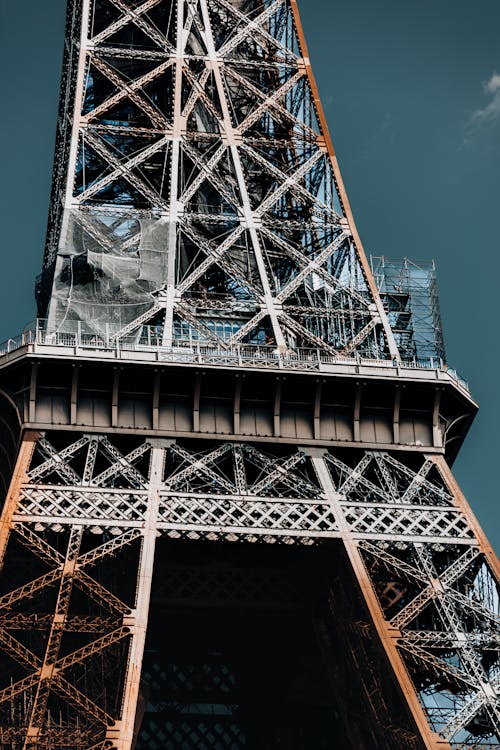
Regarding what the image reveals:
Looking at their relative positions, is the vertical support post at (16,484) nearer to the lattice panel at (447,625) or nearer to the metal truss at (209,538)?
the metal truss at (209,538)

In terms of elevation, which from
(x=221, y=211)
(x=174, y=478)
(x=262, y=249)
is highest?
(x=221, y=211)

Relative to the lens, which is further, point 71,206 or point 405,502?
point 71,206

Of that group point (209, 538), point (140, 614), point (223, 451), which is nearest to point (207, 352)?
point (223, 451)

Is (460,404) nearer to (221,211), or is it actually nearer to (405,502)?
(405,502)

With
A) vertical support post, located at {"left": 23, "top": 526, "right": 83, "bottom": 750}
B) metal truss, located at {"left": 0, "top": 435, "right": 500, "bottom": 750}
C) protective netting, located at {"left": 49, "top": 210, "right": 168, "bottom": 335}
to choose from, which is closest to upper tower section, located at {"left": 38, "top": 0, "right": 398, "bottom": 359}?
protective netting, located at {"left": 49, "top": 210, "right": 168, "bottom": 335}

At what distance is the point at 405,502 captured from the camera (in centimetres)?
4816

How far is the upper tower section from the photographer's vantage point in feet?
174

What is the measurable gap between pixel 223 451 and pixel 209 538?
4.08 meters

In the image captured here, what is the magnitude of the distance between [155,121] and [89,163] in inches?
125

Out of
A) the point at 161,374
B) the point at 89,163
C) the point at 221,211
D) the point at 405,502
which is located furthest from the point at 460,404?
the point at 89,163

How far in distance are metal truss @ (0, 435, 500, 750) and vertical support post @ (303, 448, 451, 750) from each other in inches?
1.7

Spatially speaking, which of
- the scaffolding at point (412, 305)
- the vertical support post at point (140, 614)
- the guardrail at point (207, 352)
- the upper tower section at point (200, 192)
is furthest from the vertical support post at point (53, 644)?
the scaffolding at point (412, 305)

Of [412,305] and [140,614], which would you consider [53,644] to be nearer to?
[140,614]

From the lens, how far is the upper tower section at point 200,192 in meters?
53.2
